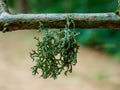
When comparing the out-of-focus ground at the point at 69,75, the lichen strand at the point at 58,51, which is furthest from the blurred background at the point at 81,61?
the lichen strand at the point at 58,51

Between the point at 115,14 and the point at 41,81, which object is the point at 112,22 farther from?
the point at 41,81

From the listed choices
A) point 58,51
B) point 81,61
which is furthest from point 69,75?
point 58,51

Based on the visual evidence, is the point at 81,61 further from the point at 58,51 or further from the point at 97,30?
the point at 58,51

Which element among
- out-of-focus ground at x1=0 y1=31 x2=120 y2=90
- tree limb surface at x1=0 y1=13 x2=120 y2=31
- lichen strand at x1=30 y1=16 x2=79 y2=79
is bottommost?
lichen strand at x1=30 y1=16 x2=79 y2=79

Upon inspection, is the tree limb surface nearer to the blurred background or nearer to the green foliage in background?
the blurred background

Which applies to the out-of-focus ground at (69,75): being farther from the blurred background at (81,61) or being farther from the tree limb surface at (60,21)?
the tree limb surface at (60,21)

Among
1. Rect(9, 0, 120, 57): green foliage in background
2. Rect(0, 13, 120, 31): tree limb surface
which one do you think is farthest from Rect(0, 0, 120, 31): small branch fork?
Rect(9, 0, 120, 57): green foliage in background

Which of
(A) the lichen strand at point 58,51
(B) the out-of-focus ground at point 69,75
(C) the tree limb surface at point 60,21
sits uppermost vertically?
(B) the out-of-focus ground at point 69,75
